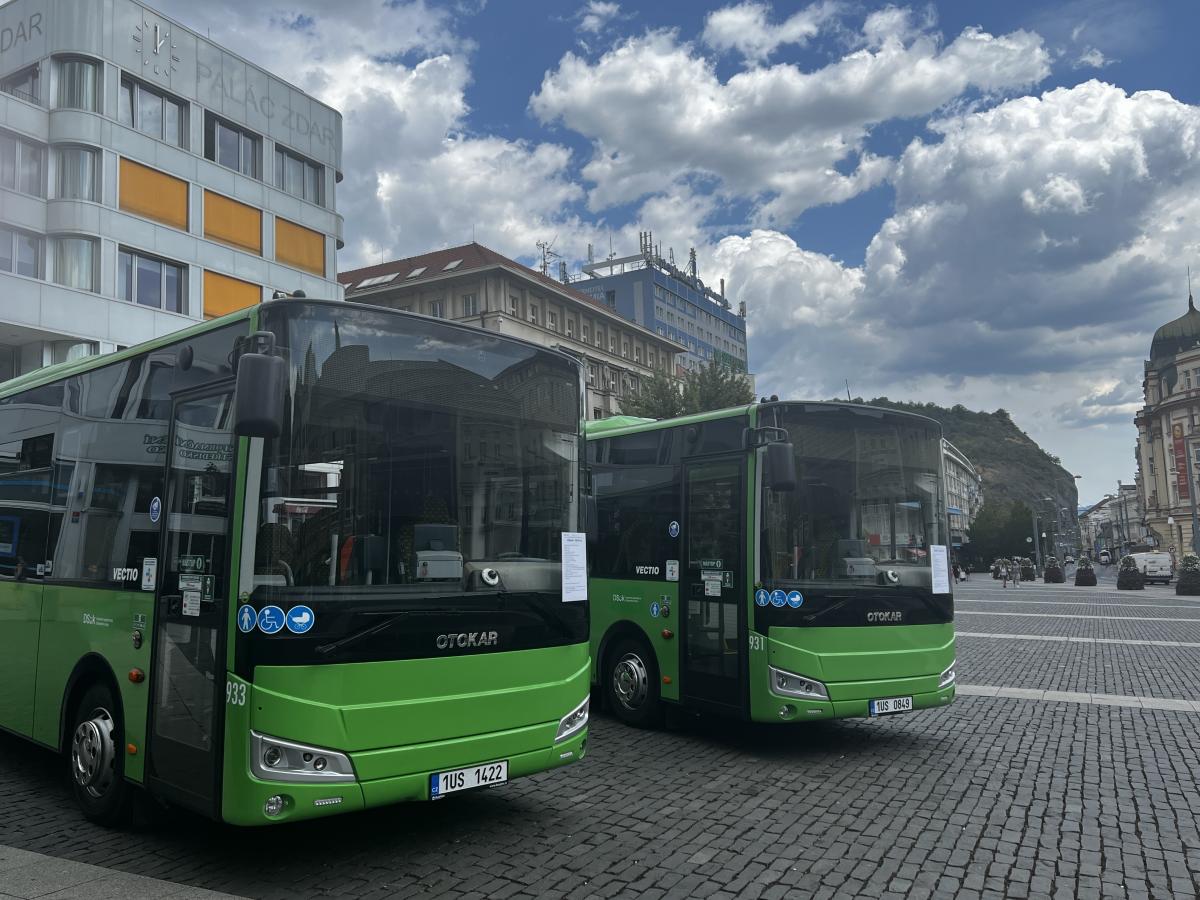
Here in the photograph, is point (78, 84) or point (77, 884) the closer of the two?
point (77, 884)

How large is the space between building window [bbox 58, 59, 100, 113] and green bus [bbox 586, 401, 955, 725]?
84.2ft

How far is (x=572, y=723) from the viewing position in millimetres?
6441

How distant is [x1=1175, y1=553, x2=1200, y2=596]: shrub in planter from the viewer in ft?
127

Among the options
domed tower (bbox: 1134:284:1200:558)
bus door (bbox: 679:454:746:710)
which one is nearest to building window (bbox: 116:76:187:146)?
bus door (bbox: 679:454:746:710)

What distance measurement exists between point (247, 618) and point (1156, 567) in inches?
2349

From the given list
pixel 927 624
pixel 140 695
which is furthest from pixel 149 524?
pixel 927 624

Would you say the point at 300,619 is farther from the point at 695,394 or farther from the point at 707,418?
the point at 695,394

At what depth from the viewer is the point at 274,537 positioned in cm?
513

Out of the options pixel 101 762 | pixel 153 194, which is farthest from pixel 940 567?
pixel 153 194

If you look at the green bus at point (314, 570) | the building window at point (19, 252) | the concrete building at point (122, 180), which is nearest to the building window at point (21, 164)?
the concrete building at point (122, 180)

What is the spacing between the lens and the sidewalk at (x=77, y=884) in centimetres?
498

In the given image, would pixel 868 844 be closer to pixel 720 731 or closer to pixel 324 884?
pixel 324 884

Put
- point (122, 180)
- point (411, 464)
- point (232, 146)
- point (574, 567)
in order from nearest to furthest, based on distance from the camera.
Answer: point (411, 464)
point (574, 567)
point (122, 180)
point (232, 146)

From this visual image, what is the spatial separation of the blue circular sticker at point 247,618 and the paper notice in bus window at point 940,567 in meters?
6.27
